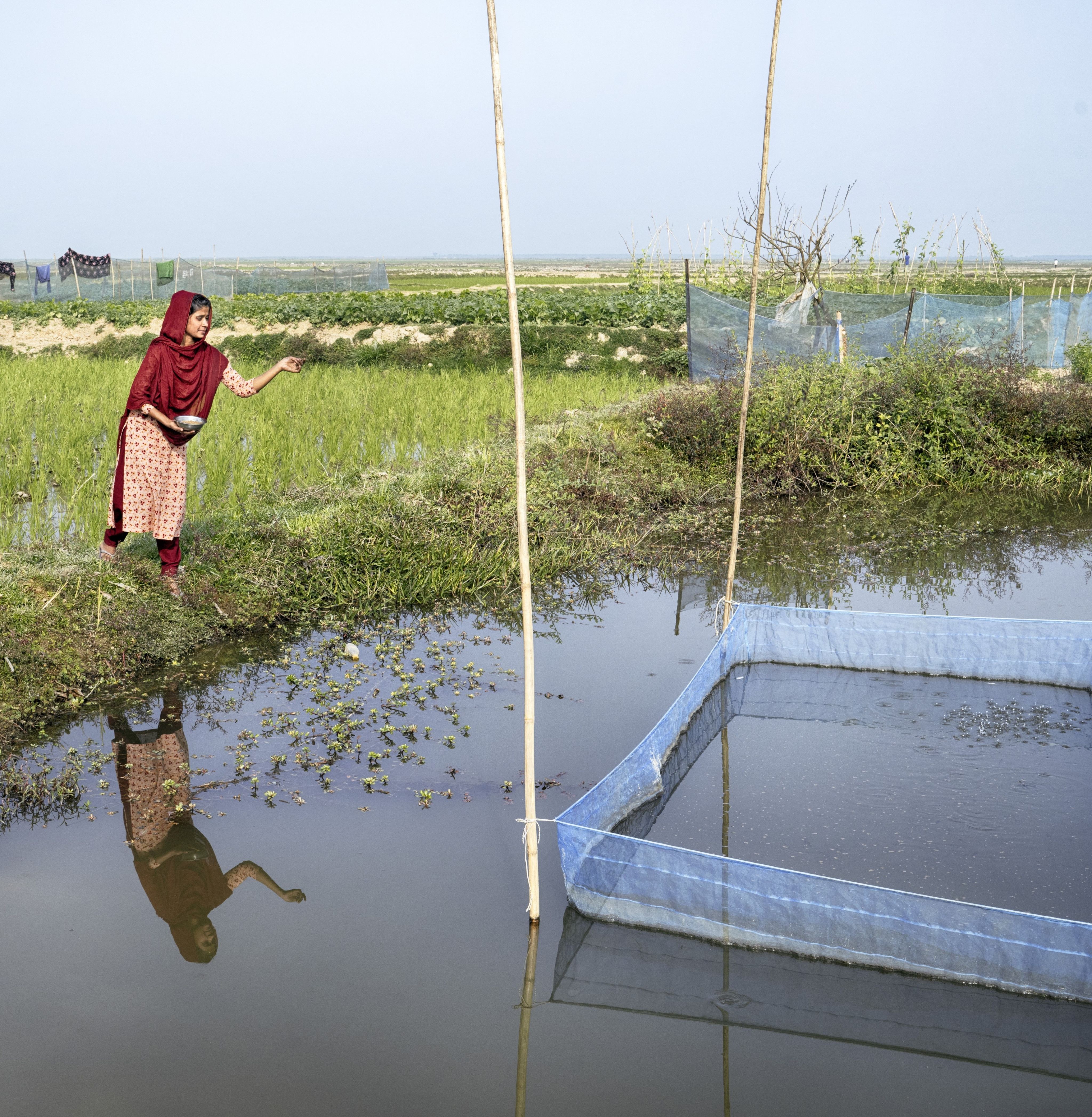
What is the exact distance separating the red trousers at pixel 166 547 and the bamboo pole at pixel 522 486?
2.70 metres

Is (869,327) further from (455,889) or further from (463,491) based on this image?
(455,889)

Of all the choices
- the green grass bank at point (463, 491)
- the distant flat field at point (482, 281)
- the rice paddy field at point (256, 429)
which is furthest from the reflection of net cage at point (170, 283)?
the green grass bank at point (463, 491)

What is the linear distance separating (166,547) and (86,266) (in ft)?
65.4

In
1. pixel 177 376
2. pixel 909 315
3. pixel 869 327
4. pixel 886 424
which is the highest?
pixel 177 376

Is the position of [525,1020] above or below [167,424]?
below

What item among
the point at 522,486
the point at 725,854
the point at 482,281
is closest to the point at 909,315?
the point at 725,854

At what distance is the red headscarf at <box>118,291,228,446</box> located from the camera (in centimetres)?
445

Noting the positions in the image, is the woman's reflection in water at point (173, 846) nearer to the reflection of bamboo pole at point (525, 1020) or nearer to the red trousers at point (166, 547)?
the reflection of bamboo pole at point (525, 1020)

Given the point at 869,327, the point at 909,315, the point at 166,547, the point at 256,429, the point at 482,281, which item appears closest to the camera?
the point at 166,547

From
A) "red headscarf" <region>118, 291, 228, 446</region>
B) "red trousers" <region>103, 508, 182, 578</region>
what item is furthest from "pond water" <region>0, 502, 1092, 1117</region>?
"red headscarf" <region>118, 291, 228, 446</region>

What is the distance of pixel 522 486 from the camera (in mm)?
2439

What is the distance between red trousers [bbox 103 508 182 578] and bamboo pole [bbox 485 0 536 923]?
8.87 ft

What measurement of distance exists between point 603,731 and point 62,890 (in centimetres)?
182

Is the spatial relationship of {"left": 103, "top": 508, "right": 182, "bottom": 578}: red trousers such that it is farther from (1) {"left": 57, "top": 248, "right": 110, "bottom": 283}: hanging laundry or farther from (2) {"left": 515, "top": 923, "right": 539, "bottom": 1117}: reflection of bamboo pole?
(1) {"left": 57, "top": 248, "right": 110, "bottom": 283}: hanging laundry
